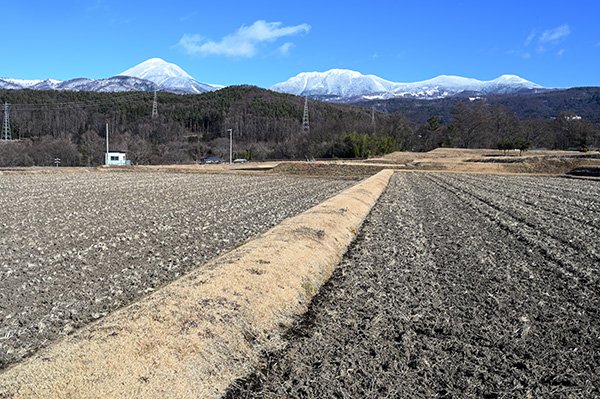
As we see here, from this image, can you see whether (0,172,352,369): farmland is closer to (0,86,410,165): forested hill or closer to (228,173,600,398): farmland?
(228,173,600,398): farmland

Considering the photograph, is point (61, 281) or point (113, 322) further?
point (61, 281)

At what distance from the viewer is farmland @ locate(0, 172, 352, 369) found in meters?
6.63

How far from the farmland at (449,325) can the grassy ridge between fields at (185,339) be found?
37cm

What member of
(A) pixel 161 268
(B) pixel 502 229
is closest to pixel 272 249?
(A) pixel 161 268

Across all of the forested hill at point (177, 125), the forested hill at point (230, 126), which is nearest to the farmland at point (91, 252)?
the forested hill at point (230, 126)

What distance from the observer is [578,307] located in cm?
733

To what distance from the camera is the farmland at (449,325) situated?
4969 mm

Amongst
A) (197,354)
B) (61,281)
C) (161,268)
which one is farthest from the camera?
(161,268)

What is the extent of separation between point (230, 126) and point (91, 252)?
14883 centimetres

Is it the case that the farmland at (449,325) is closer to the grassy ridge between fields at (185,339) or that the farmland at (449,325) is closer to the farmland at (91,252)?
the grassy ridge between fields at (185,339)

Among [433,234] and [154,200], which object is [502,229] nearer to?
[433,234]

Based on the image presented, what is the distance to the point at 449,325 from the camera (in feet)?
21.6

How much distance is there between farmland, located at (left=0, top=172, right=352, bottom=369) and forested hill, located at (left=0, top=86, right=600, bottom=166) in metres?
84.6

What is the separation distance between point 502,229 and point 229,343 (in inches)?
450
